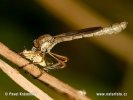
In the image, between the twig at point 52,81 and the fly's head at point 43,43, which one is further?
the fly's head at point 43,43

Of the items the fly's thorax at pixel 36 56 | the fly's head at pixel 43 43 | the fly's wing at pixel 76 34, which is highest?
the fly's wing at pixel 76 34

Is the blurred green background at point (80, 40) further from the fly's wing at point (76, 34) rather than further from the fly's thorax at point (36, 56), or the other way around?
the fly's thorax at point (36, 56)

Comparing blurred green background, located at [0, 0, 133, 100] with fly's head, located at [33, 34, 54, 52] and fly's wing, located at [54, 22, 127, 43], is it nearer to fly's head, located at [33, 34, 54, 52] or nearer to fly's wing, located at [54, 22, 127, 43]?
fly's wing, located at [54, 22, 127, 43]

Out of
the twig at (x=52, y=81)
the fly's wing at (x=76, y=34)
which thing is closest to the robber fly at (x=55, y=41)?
the fly's wing at (x=76, y=34)

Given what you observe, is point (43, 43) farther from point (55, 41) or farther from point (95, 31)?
point (95, 31)

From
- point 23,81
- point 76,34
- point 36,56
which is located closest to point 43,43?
point 36,56

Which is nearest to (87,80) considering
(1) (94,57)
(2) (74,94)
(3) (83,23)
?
(1) (94,57)

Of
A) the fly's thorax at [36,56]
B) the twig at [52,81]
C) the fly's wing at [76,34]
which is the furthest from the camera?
the fly's wing at [76,34]

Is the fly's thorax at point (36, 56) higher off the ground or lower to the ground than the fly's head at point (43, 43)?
lower

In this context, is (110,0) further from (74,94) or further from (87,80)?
(74,94)
